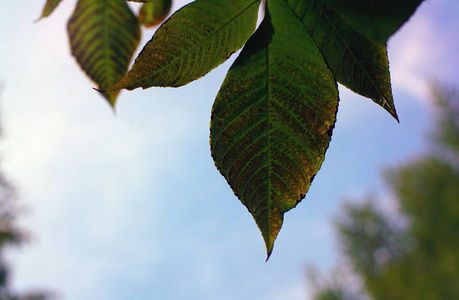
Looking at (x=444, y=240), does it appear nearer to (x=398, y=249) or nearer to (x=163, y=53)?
(x=398, y=249)

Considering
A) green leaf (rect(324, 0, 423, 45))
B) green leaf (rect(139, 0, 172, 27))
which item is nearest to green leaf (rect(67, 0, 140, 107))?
green leaf (rect(139, 0, 172, 27))

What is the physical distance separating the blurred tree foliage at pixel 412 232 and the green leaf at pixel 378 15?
12.3m

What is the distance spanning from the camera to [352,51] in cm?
28

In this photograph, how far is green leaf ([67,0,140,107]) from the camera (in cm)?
49

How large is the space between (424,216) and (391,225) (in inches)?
37.4

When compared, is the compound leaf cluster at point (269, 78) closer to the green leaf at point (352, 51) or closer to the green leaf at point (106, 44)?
the green leaf at point (352, 51)

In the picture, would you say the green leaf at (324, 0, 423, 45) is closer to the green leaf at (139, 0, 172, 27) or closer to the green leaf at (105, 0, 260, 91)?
the green leaf at (105, 0, 260, 91)

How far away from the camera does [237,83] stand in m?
0.27

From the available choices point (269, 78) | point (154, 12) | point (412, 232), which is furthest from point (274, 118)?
point (412, 232)

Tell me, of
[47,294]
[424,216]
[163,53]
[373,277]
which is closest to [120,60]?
[163,53]

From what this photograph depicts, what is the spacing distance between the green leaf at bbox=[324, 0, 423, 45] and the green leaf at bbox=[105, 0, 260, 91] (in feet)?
0.32

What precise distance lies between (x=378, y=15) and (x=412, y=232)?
13.5 meters

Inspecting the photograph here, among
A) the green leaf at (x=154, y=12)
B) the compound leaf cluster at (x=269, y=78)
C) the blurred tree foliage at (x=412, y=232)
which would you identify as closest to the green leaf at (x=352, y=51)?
the compound leaf cluster at (x=269, y=78)

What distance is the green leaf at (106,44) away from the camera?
1.62 ft
